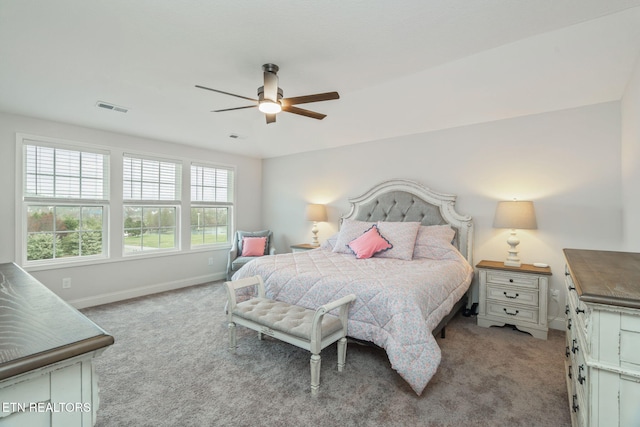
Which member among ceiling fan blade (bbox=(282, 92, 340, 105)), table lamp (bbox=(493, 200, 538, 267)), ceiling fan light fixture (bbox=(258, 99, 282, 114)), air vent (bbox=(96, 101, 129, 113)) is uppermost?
air vent (bbox=(96, 101, 129, 113))

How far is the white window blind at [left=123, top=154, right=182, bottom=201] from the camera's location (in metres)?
4.37

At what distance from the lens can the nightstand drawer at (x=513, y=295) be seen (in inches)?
119

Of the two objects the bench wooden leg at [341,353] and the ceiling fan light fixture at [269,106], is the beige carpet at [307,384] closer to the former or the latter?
the bench wooden leg at [341,353]

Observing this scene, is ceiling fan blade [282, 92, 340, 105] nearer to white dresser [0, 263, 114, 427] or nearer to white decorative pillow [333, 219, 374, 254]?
white decorative pillow [333, 219, 374, 254]

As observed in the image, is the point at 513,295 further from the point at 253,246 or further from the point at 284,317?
the point at 253,246

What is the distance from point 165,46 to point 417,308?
2799mm

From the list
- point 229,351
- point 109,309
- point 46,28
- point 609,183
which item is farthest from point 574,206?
point 109,309

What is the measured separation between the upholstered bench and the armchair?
2.20 metres

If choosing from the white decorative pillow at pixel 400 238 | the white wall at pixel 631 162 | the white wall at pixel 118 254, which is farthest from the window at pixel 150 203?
the white wall at pixel 631 162

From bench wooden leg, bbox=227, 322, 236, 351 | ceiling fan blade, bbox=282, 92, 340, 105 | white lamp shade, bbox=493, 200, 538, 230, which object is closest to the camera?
ceiling fan blade, bbox=282, 92, 340, 105

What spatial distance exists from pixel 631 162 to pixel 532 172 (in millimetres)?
920

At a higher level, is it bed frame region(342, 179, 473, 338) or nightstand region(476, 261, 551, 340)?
bed frame region(342, 179, 473, 338)

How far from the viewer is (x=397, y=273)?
106 inches

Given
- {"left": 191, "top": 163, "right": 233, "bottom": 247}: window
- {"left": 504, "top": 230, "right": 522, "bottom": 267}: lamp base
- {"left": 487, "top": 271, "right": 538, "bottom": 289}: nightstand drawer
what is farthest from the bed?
{"left": 191, "top": 163, "right": 233, "bottom": 247}: window
